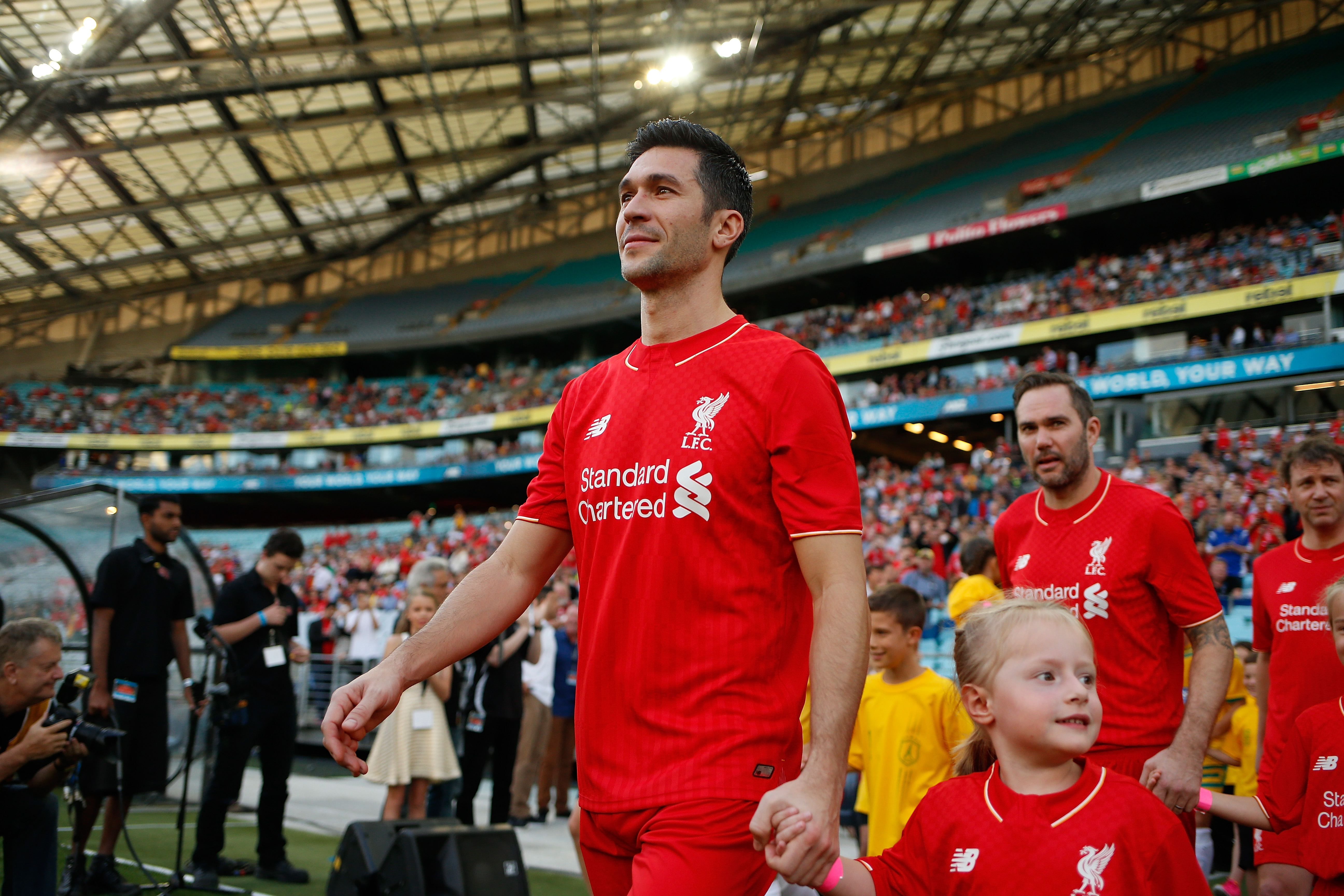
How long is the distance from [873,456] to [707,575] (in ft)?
99.8

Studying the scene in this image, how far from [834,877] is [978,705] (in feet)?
1.74

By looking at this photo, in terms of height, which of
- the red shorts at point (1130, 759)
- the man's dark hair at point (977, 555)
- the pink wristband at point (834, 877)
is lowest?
the pink wristband at point (834, 877)

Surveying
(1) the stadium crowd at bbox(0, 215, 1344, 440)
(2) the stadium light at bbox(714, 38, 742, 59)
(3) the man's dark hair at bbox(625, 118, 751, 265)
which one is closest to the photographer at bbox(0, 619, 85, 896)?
(3) the man's dark hair at bbox(625, 118, 751, 265)

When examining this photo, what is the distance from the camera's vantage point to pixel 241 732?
19.2 ft

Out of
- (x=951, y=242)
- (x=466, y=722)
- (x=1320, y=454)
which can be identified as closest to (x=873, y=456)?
(x=951, y=242)

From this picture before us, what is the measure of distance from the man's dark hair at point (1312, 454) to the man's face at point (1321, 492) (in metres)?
0.01

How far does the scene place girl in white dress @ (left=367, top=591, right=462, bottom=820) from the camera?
6.10 meters

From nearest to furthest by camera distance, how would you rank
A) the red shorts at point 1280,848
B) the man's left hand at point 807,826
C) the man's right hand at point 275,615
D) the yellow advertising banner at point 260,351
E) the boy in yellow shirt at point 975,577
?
the man's left hand at point 807,826 → the red shorts at point 1280,848 → the boy in yellow shirt at point 975,577 → the man's right hand at point 275,615 → the yellow advertising banner at point 260,351

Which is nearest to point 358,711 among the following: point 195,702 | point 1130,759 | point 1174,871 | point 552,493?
point 552,493

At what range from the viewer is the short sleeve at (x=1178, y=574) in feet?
10.1

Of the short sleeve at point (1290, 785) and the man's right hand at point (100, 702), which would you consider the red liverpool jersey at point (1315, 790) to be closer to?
the short sleeve at point (1290, 785)

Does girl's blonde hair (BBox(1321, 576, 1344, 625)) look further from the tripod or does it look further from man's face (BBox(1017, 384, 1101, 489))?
the tripod

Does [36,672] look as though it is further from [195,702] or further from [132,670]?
[132,670]

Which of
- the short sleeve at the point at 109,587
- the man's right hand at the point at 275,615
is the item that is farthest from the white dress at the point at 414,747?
the short sleeve at the point at 109,587
